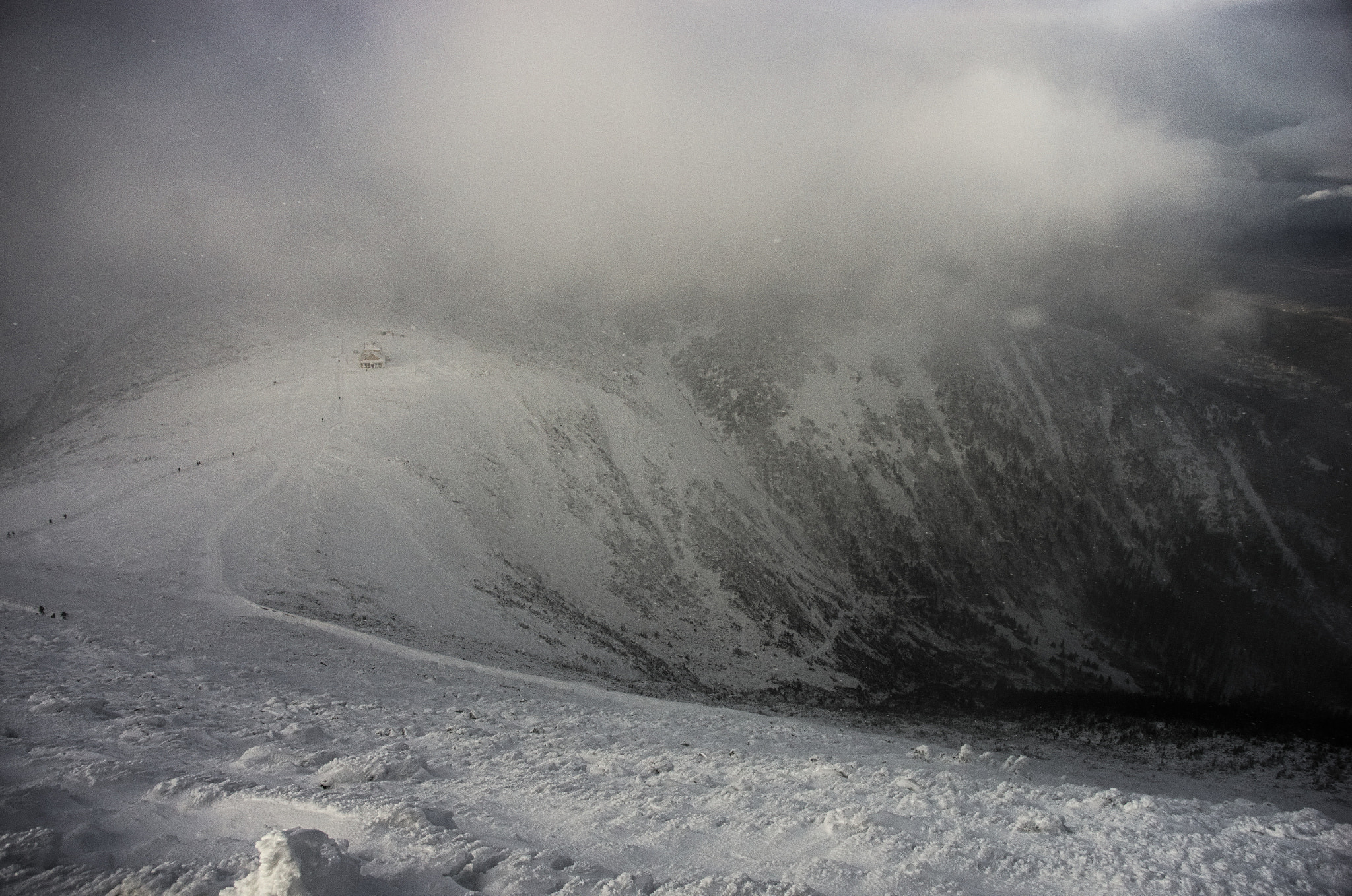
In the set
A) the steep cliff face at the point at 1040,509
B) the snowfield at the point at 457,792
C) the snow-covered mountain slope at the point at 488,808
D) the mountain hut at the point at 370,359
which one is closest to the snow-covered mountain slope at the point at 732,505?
the steep cliff face at the point at 1040,509

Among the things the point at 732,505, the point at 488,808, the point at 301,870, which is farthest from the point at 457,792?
the point at 732,505

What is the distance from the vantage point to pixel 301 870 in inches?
198

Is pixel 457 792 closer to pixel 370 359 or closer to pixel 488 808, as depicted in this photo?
pixel 488 808

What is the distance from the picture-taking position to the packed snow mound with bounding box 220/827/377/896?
494 cm

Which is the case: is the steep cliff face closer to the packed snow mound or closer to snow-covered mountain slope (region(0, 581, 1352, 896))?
snow-covered mountain slope (region(0, 581, 1352, 896))

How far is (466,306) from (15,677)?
59161 mm

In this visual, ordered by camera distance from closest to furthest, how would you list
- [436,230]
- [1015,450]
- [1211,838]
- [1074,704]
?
[1211,838] < [1074,704] < [1015,450] < [436,230]

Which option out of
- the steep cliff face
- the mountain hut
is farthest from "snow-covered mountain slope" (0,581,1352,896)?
the mountain hut

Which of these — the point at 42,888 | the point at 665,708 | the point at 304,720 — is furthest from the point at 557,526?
the point at 42,888

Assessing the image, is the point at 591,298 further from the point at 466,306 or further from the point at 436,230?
the point at 436,230

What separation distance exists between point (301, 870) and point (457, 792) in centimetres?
434

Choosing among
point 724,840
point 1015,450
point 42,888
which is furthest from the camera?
point 1015,450

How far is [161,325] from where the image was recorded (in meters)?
54.6

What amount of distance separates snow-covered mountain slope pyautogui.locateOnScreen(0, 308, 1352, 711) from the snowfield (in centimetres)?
782
